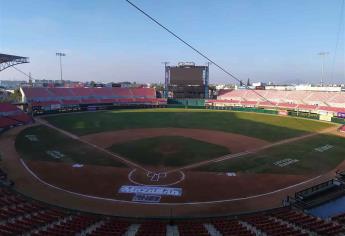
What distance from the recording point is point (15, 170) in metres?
33.6

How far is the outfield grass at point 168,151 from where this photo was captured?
38406mm

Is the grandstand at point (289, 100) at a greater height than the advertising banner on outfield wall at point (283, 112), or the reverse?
the grandstand at point (289, 100)

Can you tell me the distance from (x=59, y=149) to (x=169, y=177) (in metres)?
21.5

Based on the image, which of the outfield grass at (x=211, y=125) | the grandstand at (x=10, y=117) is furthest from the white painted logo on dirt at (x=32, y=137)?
the grandstand at (x=10, y=117)

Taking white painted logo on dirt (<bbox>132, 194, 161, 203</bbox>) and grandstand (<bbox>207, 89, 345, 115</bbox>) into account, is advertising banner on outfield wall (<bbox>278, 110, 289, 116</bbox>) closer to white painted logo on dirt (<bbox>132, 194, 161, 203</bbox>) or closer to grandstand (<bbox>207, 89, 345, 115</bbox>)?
grandstand (<bbox>207, 89, 345, 115</bbox>)

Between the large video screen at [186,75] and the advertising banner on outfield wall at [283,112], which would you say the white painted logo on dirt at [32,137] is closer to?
the large video screen at [186,75]

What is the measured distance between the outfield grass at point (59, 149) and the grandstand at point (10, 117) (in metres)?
8.27

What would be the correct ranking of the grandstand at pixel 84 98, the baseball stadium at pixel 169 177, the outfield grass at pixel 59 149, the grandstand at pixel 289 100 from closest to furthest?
1. the baseball stadium at pixel 169 177
2. the outfield grass at pixel 59 149
3. the grandstand at pixel 289 100
4. the grandstand at pixel 84 98

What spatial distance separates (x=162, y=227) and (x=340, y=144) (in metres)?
42.7

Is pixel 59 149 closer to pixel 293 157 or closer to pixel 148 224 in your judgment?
pixel 148 224

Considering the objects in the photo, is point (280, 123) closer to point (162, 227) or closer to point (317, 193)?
point (317, 193)

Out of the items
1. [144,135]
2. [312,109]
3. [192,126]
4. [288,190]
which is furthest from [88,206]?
[312,109]

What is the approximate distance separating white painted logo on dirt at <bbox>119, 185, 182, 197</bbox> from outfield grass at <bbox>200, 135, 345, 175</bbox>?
7.74 meters

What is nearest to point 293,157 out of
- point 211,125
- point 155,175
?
point 155,175
